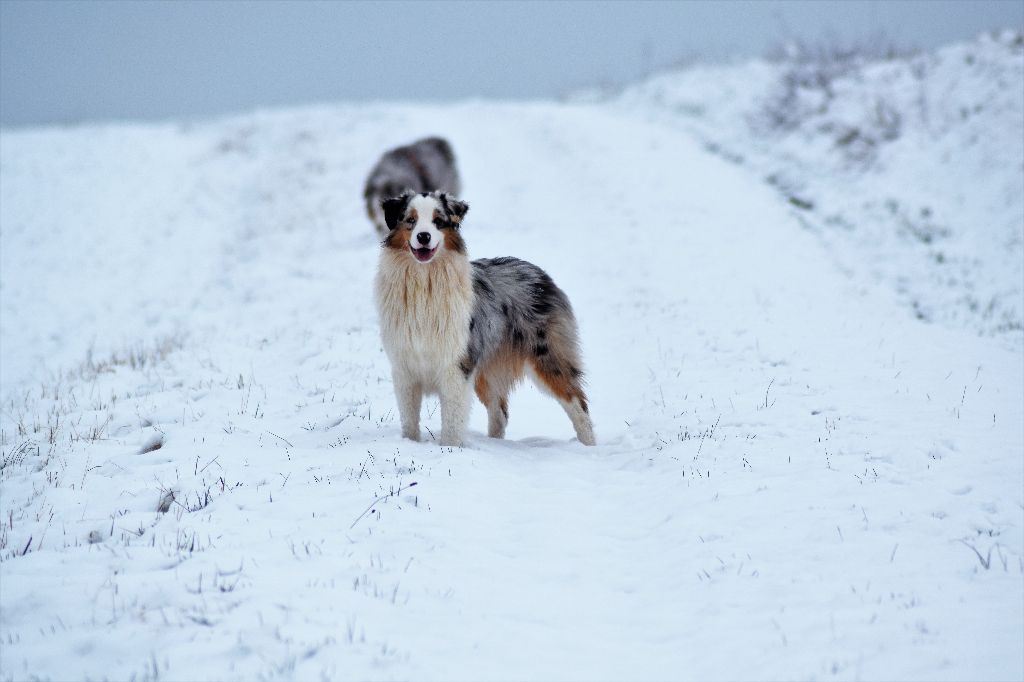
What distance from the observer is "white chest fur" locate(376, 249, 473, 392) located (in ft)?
20.0

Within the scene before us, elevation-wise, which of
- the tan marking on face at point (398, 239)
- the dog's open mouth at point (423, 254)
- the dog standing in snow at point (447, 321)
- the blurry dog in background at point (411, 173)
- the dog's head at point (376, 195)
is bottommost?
the dog standing in snow at point (447, 321)

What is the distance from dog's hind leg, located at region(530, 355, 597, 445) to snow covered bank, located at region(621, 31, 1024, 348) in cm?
628

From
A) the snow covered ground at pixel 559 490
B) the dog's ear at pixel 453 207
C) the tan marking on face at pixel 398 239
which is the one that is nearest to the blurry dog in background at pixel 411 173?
the snow covered ground at pixel 559 490

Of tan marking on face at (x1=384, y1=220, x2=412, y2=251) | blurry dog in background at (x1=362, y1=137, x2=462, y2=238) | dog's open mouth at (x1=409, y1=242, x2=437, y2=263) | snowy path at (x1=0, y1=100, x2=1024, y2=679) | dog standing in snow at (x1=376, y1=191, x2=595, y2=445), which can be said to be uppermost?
blurry dog in background at (x1=362, y1=137, x2=462, y2=238)

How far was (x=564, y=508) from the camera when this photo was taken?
5.48m

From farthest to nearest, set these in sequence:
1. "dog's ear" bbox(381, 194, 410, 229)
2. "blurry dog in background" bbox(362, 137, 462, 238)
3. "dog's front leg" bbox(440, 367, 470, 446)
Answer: "blurry dog in background" bbox(362, 137, 462, 238) < "dog's front leg" bbox(440, 367, 470, 446) < "dog's ear" bbox(381, 194, 410, 229)

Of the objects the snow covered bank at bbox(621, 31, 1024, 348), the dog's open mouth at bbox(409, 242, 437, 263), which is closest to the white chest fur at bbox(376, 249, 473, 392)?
the dog's open mouth at bbox(409, 242, 437, 263)

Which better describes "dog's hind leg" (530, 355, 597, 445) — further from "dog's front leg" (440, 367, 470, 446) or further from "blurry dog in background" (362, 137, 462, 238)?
"blurry dog in background" (362, 137, 462, 238)

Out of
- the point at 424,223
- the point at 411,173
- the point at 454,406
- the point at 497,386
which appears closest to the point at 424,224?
the point at 424,223

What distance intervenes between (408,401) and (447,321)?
0.80 m

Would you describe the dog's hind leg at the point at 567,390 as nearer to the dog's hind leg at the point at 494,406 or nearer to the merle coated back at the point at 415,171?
the dog's hind leg at the point at 494,406

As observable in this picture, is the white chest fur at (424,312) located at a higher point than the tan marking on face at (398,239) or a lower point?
lower

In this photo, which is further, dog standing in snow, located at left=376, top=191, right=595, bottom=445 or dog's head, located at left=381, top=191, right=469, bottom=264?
dog standing in snow, located at left=376, top=191, right=595, bottom=445

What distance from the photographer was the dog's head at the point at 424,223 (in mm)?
5730
